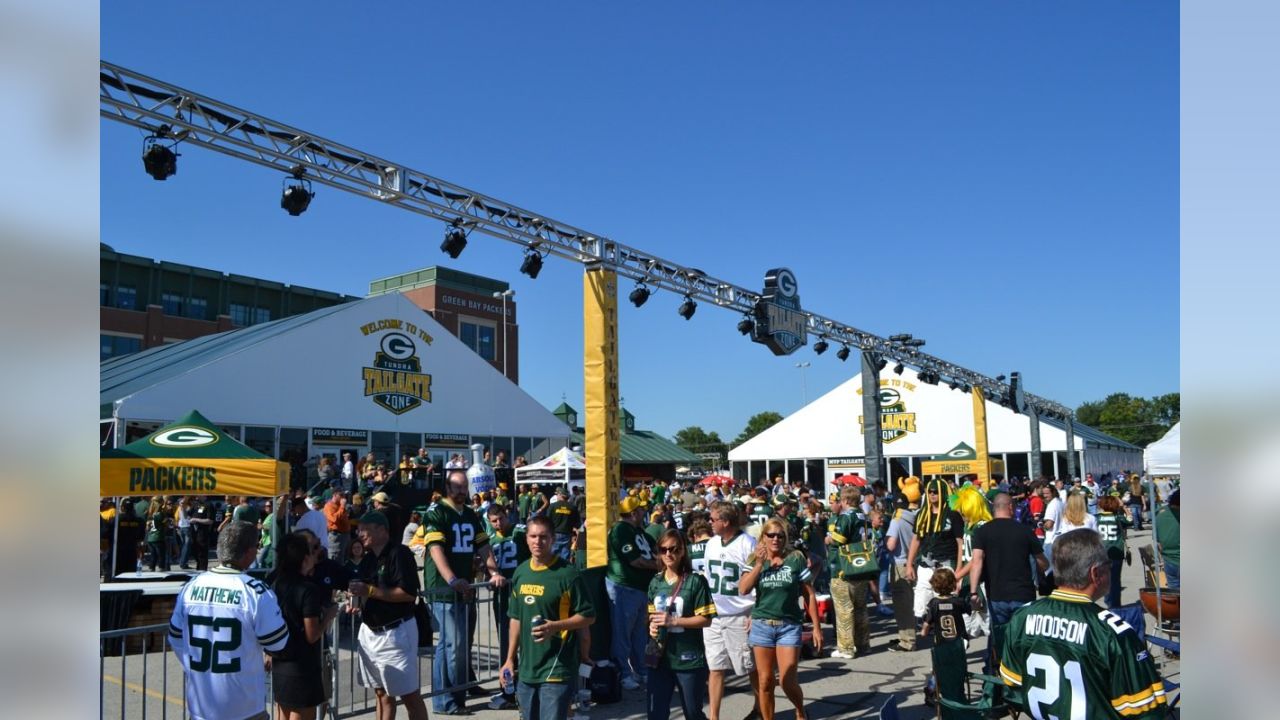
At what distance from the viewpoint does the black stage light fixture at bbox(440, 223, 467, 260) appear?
10570 millimetres

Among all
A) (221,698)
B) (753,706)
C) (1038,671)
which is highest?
(1038,671)

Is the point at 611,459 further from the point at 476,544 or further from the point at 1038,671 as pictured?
the point at 1038,671

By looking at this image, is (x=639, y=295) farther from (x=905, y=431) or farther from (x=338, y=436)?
(x=905, y=431)

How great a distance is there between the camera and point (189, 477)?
10516 mm

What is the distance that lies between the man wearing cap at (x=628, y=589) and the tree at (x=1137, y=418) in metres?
101

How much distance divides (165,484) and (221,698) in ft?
21.8

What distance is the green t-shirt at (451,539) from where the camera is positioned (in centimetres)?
780

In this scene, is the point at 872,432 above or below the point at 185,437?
below

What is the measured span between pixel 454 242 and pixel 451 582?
4622 mm

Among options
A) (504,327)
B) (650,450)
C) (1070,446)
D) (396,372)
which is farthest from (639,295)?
(504,327)

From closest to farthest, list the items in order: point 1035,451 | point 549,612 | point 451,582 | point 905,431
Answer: point 549,612 → point 451,582 → point 1035,451 → point 905,431

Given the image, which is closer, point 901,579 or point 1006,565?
point 1006,565

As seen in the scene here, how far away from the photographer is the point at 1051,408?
37406 mm
